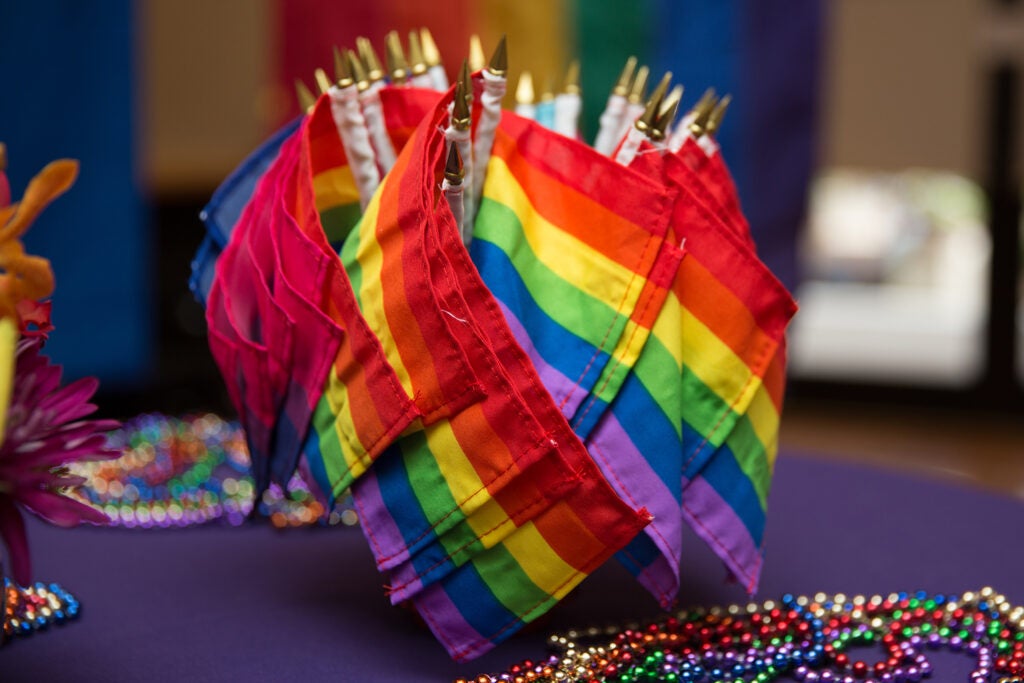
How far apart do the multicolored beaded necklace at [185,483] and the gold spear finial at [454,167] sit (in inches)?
10.5

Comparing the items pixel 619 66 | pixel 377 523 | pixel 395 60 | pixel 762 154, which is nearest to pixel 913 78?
pixel 762 154

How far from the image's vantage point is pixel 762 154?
203cm

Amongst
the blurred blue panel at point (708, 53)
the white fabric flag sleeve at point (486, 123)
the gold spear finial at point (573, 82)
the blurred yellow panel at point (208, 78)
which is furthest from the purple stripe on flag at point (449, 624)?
the blurred yellow panel at point (208, 78)

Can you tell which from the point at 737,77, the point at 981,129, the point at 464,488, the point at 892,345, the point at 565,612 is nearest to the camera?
the point at 464,488

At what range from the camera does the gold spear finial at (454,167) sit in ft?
1.98

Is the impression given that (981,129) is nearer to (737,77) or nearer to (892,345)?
(892,345)

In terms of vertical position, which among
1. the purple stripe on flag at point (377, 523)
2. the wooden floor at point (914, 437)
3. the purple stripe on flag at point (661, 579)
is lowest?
the wooden floor at point (914, 437)

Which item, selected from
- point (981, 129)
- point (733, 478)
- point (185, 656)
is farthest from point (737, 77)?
point (185, 656)

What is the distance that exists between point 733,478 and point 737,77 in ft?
4.61

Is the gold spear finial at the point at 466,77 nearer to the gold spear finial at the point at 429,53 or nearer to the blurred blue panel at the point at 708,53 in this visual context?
the gold spear finial at the point at 429,53

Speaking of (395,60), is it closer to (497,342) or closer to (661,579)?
(497,342)

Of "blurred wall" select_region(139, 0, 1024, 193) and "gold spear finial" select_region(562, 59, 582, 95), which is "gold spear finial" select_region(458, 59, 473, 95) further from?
"blurred wall" select_region(139, 0, 1024, 193)

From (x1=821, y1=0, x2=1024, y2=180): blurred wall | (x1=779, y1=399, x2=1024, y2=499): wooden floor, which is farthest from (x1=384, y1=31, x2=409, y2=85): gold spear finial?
(x1=821, y1=0, x2=1024, y2=180): blurred wall

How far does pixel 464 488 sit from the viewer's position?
23.3 inches
